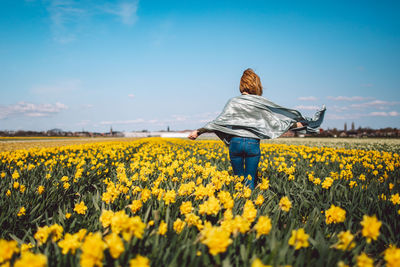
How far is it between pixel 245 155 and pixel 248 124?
48cm

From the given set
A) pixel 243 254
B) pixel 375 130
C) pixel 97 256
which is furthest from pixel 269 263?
pixel 375 130

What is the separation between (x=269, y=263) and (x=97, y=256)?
1014 millimetres

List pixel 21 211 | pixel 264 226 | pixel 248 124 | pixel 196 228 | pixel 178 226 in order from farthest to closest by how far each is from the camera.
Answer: pixel 248 124
pixel 21 211
pixel 196 228
pixel 178 226
pixel 264 226

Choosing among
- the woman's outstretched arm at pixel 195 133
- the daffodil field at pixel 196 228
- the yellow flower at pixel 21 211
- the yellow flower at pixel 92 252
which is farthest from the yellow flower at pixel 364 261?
the yellow flower at pixel 21 211

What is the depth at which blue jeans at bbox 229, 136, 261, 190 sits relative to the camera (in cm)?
344

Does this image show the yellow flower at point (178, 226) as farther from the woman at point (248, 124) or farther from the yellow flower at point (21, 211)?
the yellow flower at point (21, 211)

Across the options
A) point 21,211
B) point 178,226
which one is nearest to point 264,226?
point 178,226

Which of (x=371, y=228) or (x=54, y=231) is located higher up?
(x=371, y=228)

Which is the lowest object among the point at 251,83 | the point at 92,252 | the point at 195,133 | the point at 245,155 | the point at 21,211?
the point at 21,211

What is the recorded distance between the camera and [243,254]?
4.84 feet

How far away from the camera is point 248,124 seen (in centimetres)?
350

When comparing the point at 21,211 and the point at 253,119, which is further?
the point at 253,119

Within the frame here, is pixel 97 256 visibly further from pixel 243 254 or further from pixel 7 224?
pixel 7 224

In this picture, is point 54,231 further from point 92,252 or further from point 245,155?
point 245,155
